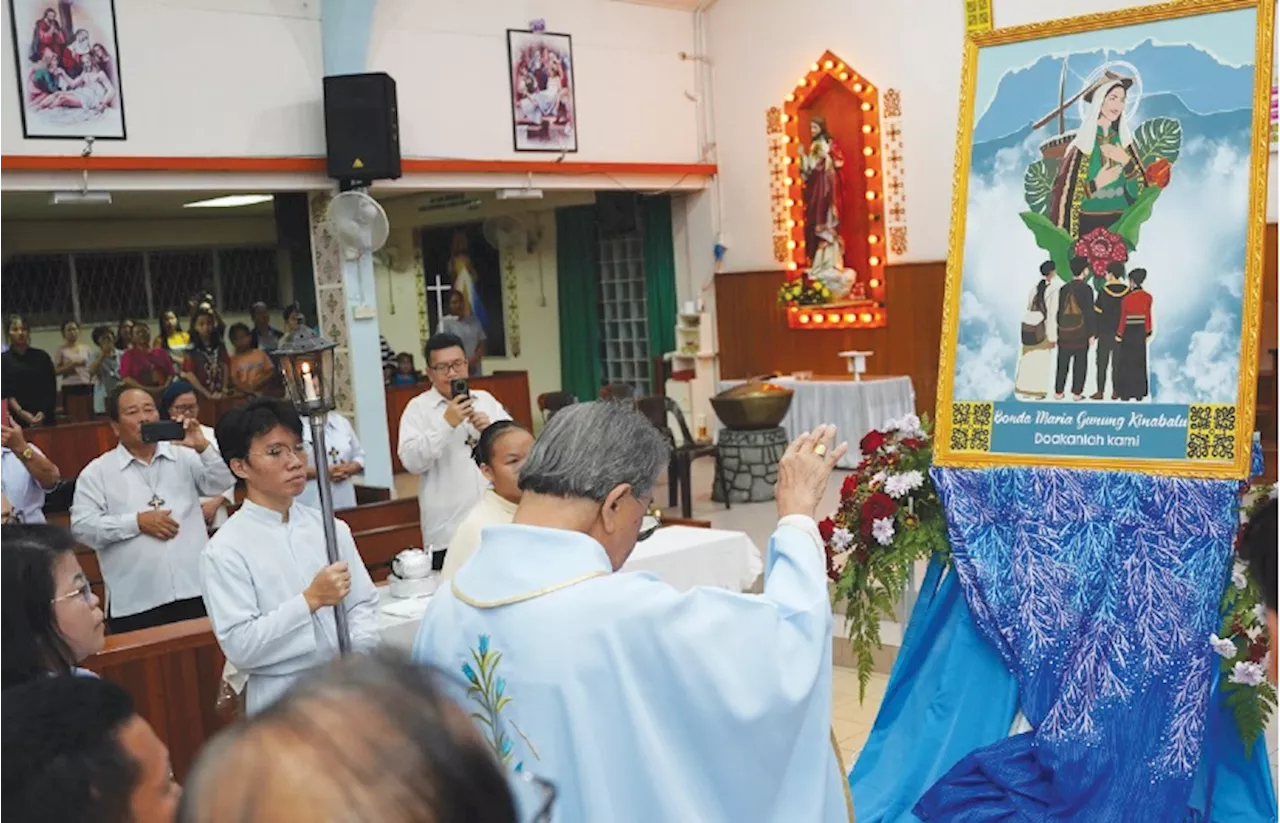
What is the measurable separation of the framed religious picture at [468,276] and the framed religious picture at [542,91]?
13.5ft

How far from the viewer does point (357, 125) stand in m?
10.1

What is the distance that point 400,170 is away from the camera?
1036 centimetres

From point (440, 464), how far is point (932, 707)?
7.80ft

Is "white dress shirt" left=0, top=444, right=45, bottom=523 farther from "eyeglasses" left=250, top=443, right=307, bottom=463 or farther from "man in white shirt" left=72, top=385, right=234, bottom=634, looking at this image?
"eyeglasses" left=250, top=443, right=307, bottom=463

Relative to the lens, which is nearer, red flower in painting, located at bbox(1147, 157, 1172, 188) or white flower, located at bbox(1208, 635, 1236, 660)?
white flower, located at bbox(1208, 635, 1236, 660)

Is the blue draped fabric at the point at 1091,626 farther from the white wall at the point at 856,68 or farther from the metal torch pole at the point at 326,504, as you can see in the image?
the white wall at the point at 856,68

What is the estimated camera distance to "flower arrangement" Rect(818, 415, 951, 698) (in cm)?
431

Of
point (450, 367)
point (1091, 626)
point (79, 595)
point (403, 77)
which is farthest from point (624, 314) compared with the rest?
point (79, 595)

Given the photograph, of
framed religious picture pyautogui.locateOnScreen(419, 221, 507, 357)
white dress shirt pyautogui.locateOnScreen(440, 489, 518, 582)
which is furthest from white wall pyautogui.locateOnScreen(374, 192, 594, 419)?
white dress shirt pyautogui.locateOnScreen(440, 489, 518, 582)

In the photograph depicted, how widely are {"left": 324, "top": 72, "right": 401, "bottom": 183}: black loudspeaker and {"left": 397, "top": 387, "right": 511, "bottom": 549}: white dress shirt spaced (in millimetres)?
4826

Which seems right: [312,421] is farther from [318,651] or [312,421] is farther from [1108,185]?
[1108,185]

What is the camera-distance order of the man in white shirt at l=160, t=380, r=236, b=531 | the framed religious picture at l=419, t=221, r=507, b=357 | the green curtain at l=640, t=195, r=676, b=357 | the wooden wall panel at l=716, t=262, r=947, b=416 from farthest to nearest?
the framed religious picture at l=419, t=221, r=507, b=357, the green curtain at l=640, t=195, r=676, b=357, the wooden wall panel at l=716, t=262, r=947, b=416, the man in white shirt at l=160, t=380, r=236, b=531

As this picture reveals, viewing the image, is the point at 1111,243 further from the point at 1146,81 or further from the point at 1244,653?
the point at 1244,653

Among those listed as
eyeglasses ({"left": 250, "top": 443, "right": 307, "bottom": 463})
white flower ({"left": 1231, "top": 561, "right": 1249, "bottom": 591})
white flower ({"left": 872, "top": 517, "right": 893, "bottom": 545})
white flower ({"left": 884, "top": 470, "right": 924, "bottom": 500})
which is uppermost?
eyeglasses ({"left": 250, "top": 443, "right": 307, "bottom": 463})
